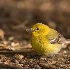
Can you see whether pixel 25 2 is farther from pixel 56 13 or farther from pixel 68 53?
pixel 68 53

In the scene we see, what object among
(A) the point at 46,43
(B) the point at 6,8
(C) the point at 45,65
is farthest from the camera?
(B) the point at 6,8

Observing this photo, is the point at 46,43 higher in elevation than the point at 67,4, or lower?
lower

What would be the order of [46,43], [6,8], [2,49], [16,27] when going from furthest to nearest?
[6,8]
[16,27]
[2,49]
[46,43]

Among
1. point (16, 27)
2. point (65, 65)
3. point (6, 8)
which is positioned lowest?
point (65, 65)

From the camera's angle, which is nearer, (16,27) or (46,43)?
(46,43)

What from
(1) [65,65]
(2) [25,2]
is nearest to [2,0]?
(2) [25,2]

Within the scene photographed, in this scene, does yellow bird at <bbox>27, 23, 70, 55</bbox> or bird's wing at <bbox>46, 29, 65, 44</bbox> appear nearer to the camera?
yellow bird at <bbox>27, 23, 70, 55</bbox>

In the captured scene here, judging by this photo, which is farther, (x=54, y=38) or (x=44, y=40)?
(x=54, y=38)

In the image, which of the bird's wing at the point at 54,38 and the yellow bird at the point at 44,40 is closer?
the yellow bird at the point at 44,40
